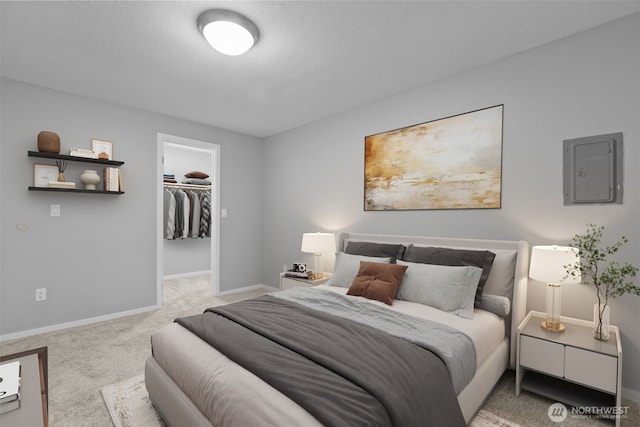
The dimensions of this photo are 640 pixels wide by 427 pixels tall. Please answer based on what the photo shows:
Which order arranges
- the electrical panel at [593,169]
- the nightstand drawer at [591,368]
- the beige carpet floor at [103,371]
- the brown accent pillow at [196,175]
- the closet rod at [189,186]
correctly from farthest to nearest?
the brown accent pillow at [196,175] → the closet rod at [189,186] → the electrical panel at [593,169] → the beige carpet floor at [103,371] → the nightstand drawer at [591,368]

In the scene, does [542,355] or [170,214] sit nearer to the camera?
[542,355]

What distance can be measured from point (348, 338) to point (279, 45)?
2220 millimetres

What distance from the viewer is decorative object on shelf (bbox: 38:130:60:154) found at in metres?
3.02

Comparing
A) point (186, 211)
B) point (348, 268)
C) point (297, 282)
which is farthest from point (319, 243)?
point (186, 211)

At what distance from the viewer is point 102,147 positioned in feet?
11.4

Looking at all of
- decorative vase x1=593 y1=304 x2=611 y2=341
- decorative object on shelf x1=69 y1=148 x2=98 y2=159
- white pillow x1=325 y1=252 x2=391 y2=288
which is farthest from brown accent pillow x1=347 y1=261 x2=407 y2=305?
decorative object on shelf x1=69 y1=148 x2=98 y2=159

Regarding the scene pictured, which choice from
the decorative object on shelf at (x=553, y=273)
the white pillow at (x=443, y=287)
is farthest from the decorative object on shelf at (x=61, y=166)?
the decorative object on shelf at (x=553, y=273)

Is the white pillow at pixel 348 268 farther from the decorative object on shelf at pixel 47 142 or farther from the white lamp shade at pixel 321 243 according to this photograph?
the decorative object on shelf at pixel 47 142

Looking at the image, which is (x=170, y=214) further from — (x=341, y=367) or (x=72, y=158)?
(x=341, y=367)

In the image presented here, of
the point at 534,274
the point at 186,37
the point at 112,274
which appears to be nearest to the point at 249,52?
the point at 186,37

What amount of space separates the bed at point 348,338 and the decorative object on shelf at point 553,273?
203 mm

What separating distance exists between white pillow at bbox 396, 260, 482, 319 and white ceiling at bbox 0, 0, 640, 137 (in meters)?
1.79

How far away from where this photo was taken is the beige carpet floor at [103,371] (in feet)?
6.04

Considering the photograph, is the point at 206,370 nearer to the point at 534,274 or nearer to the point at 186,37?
the point at 534,274
